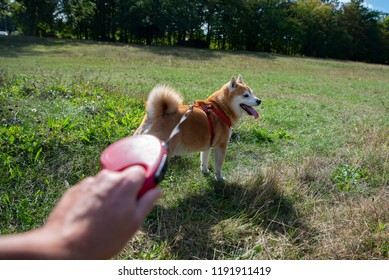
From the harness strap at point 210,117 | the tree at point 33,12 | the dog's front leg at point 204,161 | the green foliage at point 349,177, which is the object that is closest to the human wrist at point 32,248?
the harness strap at point 210,117

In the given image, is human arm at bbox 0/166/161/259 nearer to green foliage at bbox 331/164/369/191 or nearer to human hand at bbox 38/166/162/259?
human hand at bbox 38/166/162/259

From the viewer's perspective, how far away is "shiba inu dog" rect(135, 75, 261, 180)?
366cm

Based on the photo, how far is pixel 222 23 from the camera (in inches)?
2157

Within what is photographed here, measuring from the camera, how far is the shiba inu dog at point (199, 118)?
144 inches

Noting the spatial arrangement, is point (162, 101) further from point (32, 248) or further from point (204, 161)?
point (32, 248)

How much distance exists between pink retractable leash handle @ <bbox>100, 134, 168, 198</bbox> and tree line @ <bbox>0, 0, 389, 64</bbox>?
48.3 meters

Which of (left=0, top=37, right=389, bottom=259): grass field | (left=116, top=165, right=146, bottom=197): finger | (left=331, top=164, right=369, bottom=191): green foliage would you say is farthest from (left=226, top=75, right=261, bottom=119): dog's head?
(left=116, top=165, right=146, bottom=197): finger

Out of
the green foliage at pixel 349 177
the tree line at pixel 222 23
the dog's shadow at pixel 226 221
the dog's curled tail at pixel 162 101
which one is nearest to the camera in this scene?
the dog's shadow at pixel 226 221

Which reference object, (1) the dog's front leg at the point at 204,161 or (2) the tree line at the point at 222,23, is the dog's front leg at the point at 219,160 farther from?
(2) the tree line at the point at 222,23

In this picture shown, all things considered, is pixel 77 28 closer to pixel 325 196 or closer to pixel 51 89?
pixel 51 89

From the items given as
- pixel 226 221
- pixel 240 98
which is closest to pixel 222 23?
pixel 240 98

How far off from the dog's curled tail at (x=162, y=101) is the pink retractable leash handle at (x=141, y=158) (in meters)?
2.44

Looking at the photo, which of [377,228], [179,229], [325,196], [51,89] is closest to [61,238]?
[179,229]

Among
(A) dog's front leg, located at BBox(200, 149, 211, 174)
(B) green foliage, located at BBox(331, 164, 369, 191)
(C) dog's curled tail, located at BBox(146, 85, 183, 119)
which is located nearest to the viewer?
(C) dog's curled tail, located at BBox(146, 85, 183, 119)
